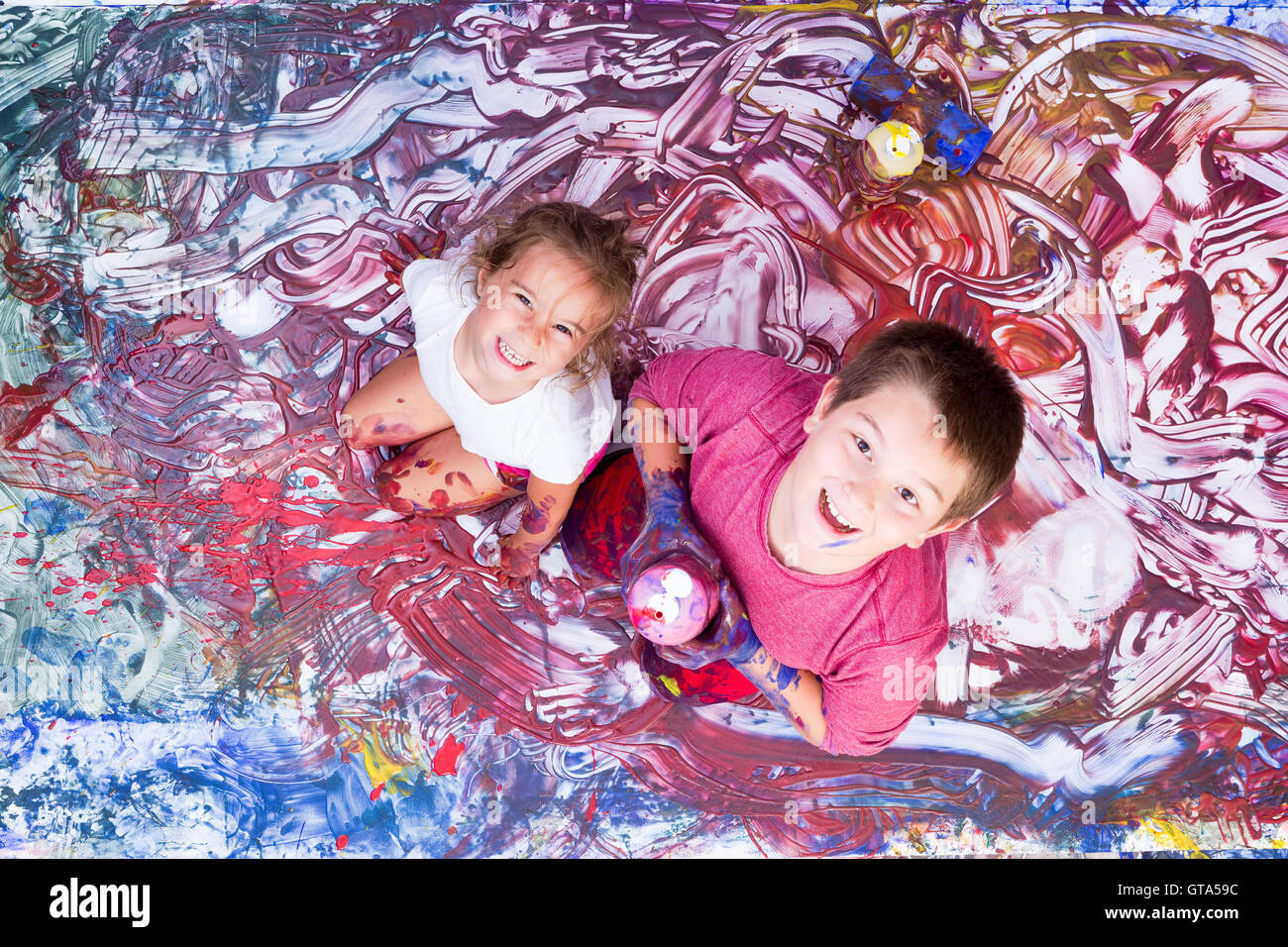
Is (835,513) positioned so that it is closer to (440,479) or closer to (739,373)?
(739,373)

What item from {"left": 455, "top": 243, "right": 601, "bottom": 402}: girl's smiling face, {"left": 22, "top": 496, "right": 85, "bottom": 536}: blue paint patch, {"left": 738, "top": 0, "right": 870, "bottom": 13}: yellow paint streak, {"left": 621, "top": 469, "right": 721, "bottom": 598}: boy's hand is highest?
{"left": 738, "top": 0, "right": 870, "bottom": 13}: yellow paint streak

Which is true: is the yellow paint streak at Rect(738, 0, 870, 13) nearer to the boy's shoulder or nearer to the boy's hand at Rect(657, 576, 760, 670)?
the boy's shoulder

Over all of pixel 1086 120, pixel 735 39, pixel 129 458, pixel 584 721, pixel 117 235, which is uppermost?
pixel 735 39

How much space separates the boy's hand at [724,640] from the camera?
1.58 meters

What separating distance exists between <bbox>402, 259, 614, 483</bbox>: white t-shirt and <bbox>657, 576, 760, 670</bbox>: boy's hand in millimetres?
403

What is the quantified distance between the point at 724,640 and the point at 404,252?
46.9 inches

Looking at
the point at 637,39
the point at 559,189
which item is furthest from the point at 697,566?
the point at 637,39

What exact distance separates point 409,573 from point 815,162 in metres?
1.38

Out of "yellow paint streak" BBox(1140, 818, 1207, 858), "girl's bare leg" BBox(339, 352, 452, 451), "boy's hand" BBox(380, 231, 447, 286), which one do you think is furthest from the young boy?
"yellow paint streak" BBox(1140, 818, 1207, 858)

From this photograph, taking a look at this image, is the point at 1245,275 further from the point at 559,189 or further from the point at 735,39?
the point at 559,189

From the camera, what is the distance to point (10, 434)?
2002 millimetres

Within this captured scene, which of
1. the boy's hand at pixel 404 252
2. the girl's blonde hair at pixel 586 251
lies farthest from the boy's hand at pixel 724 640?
the boy's hand at pixel 404 252

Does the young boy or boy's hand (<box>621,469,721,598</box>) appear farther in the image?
boy's hand (<box>621,469,721,598</box>)

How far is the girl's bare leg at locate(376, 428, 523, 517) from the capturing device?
6.20 ft
